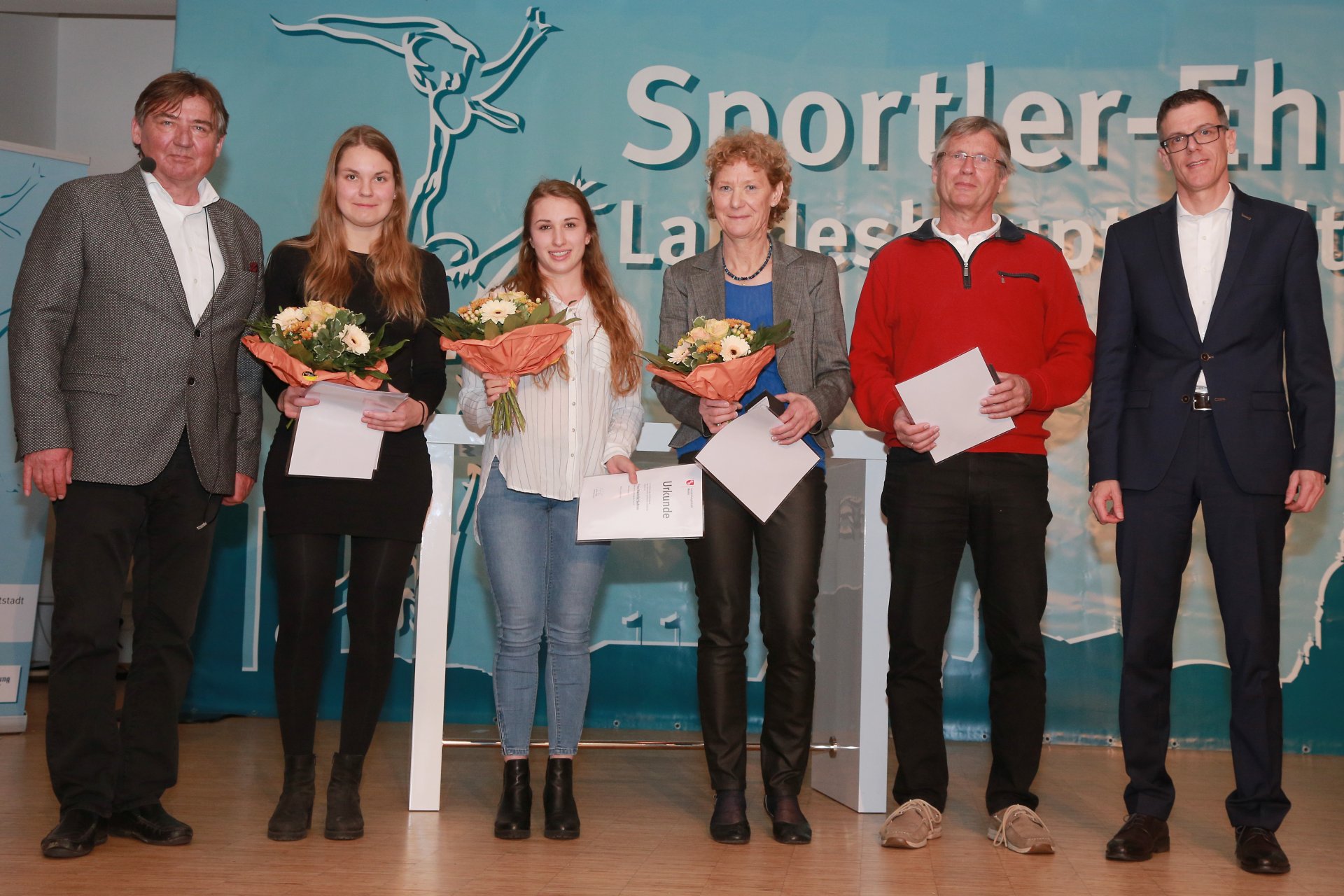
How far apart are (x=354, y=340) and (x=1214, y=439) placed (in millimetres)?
2066

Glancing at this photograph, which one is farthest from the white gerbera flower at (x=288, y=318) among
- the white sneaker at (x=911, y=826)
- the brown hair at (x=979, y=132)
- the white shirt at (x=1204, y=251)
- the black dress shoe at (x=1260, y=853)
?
the black dress shoe at (x=1260, y=853)

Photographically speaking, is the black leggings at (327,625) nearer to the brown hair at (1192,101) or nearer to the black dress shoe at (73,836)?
the black dress shoe at (73,836)

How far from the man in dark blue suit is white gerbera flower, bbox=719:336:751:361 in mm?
947

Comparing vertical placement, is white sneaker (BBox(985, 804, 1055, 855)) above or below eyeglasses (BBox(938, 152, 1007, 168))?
below

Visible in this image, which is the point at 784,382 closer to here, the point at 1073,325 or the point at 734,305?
the point at 734,305

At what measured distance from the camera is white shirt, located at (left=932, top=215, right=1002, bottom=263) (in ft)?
9.57

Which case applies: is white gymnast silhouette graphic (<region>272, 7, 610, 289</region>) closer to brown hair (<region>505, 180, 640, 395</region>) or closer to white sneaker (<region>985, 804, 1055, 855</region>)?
brown hair (<region>505, 180, 640, 395</region>)

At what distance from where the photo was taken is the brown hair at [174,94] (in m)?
2.71

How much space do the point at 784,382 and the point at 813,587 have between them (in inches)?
20.6

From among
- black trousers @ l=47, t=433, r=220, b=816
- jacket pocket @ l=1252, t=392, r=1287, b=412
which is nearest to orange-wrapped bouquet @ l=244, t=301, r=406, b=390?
black trousers @ l=47, t=433, r=220, b=816

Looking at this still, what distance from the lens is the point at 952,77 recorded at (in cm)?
470

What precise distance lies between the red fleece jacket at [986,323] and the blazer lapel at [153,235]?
5.48 feet

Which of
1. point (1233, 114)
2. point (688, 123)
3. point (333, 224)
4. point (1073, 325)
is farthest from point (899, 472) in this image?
point (1233, 114)

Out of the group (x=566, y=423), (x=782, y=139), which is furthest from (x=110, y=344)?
(x=782, y=139)
